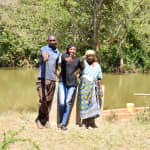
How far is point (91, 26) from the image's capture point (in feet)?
32.9

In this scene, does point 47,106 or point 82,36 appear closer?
point 47,106

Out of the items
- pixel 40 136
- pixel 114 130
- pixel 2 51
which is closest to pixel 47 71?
pixel 40 136

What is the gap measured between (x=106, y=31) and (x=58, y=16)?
2.35 meters

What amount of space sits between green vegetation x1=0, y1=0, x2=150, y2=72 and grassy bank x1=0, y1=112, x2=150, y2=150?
5.39m

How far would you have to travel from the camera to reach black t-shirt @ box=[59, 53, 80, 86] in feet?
12.3

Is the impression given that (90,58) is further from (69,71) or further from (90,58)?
(69,71)

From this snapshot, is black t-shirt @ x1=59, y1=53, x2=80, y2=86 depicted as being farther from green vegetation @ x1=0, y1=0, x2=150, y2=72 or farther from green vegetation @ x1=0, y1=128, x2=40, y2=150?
green vegetation @ x1=0, y1=0, x2=150, y2=72

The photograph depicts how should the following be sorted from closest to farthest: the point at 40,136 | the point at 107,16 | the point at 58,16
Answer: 1. the point at 40,136
2. the point at 107,16
3. the point at 58,16

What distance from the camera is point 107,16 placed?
29.6 ft

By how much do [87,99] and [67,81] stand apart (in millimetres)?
479

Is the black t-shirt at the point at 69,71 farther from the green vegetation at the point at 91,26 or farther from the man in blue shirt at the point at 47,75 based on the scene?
the green vegetation at the point at 91,26

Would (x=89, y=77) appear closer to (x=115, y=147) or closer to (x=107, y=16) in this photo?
(x=115, y=147)

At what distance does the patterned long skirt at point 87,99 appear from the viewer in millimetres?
3910

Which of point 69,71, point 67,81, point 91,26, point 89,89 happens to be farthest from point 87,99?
point 91,26
